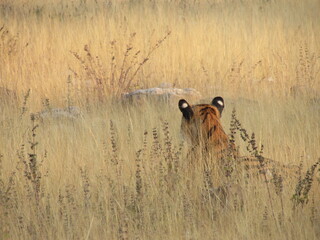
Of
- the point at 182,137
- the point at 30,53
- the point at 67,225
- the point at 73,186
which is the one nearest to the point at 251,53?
the point at 30,53

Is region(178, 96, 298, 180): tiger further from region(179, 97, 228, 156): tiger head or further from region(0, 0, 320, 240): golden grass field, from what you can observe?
region(0, 0, 320, 240): golden grass field

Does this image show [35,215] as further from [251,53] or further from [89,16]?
[89,16]

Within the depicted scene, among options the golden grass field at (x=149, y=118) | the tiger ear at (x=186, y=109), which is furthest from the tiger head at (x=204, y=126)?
the golden grass field at (x=149, y=118)

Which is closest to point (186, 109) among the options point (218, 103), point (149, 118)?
point (218, 103)

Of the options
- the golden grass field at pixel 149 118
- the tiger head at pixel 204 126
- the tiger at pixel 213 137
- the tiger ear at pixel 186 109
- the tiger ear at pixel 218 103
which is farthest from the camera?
the tiger ear at pixel 218 103

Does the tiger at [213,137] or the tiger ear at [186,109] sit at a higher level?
the tiger ear at [186,109]

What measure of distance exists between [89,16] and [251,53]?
10.7ft

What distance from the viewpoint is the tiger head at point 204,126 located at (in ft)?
16.8

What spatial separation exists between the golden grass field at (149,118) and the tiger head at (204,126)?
0.18 meters

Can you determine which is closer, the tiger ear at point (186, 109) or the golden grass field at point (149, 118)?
the golden grass field at point (149, 118)

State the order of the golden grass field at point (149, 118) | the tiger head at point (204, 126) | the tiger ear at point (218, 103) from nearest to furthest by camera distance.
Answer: the golden grass field at point (149, 118) < the tiger head at point (204, 126) < the tiger ear at point (218, 103)

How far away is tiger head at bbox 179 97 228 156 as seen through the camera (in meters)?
5.13

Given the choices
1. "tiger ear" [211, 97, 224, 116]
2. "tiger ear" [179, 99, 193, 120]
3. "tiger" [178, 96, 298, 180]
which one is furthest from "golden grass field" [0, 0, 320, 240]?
"tiger ear" [211, 97, 224, 116]

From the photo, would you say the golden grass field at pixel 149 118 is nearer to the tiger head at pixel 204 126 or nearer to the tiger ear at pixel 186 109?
the tiger head at pixel 204 126
